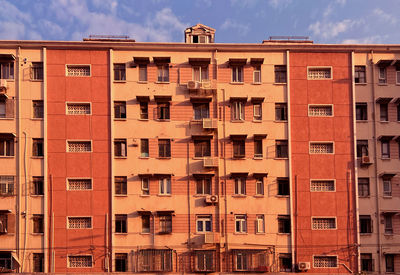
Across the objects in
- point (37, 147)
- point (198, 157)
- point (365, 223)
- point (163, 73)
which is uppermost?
point (163, 73)

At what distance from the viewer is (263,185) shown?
112 ft

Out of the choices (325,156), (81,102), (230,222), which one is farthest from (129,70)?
(325,156)

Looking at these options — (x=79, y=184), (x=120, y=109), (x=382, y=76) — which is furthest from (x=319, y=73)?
(x=79, y=184)

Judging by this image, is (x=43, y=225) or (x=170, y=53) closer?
(x=43, y=225)

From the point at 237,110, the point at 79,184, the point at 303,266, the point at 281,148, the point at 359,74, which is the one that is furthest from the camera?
the point at 359,74

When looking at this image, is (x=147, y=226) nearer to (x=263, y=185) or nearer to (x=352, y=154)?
(x=263, y=185)

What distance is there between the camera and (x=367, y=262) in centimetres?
3369

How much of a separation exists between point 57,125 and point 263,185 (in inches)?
707

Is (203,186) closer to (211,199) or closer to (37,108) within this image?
(211,199)

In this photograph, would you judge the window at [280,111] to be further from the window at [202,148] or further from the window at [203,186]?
the window at [203,186]

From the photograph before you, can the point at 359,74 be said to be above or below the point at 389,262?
above

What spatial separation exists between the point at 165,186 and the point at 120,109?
7555 millimetres

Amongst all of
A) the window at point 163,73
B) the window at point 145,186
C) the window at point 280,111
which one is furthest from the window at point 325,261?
the window at point 163,73

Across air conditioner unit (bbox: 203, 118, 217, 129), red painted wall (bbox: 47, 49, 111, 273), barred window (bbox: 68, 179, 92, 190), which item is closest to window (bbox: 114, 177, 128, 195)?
red painted wall (bbox: 47, 49, 111, 273)
